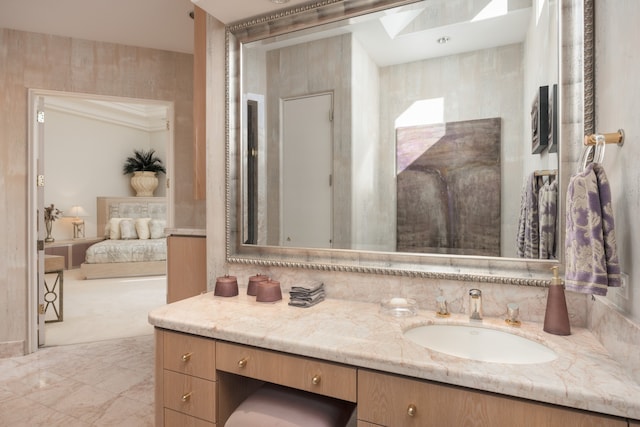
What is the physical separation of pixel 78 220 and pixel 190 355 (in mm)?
7540

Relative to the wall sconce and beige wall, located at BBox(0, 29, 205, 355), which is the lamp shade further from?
beige wall, located at BBox(0, 29, 205, 355)

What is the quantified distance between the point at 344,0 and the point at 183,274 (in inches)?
78.0

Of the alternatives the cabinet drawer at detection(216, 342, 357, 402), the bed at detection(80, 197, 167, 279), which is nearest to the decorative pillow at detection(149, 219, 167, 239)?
the bed at detection(80, 197, 167, 279)

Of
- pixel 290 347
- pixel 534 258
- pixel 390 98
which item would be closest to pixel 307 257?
pixel 290 347

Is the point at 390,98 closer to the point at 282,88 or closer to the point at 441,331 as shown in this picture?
the point at 282,88

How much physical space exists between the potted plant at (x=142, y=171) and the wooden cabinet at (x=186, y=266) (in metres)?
6.38

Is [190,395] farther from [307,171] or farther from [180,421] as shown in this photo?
[307,171]

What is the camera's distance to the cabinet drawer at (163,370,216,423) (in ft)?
4.60

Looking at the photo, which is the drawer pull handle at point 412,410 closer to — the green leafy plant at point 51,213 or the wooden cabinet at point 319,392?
the wooden cabinet at point 319,392

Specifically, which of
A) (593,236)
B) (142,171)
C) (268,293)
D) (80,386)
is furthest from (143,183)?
(593,236)

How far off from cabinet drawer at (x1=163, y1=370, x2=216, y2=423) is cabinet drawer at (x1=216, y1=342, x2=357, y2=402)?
129 millimetres

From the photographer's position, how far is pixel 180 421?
4.80ft

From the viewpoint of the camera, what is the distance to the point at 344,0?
1.76 meters

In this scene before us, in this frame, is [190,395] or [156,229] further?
[156,229]
